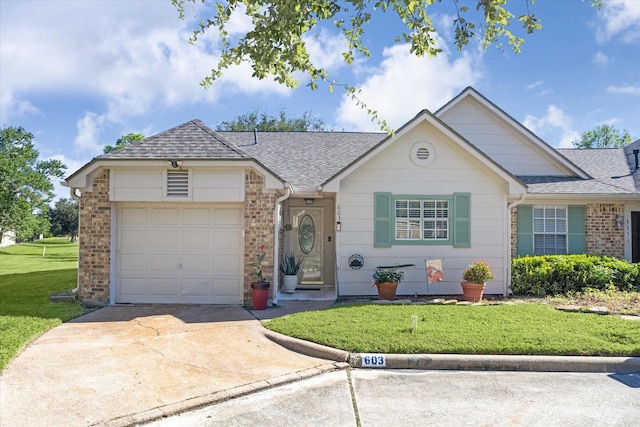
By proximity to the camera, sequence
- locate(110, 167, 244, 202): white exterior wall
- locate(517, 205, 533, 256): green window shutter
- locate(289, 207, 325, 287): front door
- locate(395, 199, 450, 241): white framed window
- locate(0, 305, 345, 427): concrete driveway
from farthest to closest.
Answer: locate(289, 207, 325, 287): front door, locate(517, 205, 533, 256): green window shutter, locate(395, 199, 450, 241): white framed window, locate(110, 167, 244, 202): white exterior wall, locate(0, 305, 345, 427): concrete driveway

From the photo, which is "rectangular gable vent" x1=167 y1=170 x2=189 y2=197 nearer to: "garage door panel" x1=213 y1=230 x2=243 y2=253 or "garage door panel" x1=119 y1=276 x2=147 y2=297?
"garage door panel" x1=213 y1=230 x2=243 y2=253

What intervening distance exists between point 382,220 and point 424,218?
1062mm

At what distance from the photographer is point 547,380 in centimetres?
570

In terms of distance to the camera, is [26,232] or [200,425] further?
[26,232]

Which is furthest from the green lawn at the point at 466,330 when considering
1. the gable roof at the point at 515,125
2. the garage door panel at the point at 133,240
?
the gable roof at the point at 515,125

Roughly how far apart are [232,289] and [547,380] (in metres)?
6.63

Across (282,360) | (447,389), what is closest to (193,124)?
(282,360)

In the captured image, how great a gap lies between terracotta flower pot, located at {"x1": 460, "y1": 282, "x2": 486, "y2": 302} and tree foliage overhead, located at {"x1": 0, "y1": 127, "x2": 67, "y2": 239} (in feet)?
41.3

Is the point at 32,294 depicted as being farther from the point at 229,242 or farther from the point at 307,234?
the point at 307,234

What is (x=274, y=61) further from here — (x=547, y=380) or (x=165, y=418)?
(x=547, y=380)

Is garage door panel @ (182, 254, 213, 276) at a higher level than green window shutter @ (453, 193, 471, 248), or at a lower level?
lower

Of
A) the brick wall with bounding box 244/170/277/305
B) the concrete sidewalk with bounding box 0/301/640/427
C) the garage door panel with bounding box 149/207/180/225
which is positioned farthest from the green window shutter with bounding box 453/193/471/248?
the garage door panel with bounding box 149/207/180/225

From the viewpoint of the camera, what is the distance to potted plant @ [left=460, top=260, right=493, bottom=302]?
34.0 ft

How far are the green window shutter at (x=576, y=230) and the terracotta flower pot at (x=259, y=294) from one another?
868 cm
